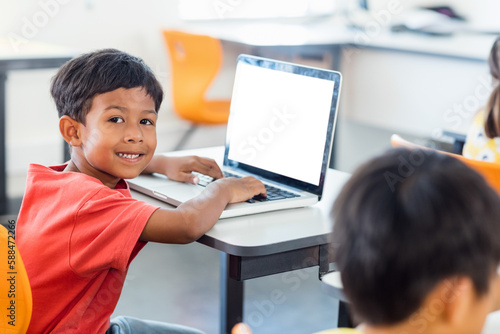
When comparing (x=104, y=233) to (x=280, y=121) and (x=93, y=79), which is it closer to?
(x=93, y=79)

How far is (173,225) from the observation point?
1250 millimetres

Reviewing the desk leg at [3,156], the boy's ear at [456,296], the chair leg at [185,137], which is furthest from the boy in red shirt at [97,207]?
the chair leg at [185,137]

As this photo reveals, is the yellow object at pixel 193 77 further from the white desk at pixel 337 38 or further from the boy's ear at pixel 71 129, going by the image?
the boy's ear at pixel 71 129

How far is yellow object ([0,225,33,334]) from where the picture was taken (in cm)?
111

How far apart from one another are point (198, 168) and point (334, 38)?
2644 millimetres

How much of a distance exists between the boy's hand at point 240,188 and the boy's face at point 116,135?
166 millimetres

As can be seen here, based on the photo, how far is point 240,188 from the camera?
57.0 inches

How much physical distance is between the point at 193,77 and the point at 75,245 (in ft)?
8.62

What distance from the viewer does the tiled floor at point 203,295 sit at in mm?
2414

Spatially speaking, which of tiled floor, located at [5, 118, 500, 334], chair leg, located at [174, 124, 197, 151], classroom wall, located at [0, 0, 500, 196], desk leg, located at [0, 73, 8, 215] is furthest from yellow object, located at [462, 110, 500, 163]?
chair leg, located at [174, 124, 197, 151]

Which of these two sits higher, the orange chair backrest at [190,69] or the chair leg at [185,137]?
the orange chair backrest at [190,69]

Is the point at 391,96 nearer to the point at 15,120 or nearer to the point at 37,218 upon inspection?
the point at 15,120

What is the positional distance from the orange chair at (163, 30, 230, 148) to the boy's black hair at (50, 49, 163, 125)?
2.30 metres

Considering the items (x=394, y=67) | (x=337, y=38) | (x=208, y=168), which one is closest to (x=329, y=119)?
(x=208, y=168)
